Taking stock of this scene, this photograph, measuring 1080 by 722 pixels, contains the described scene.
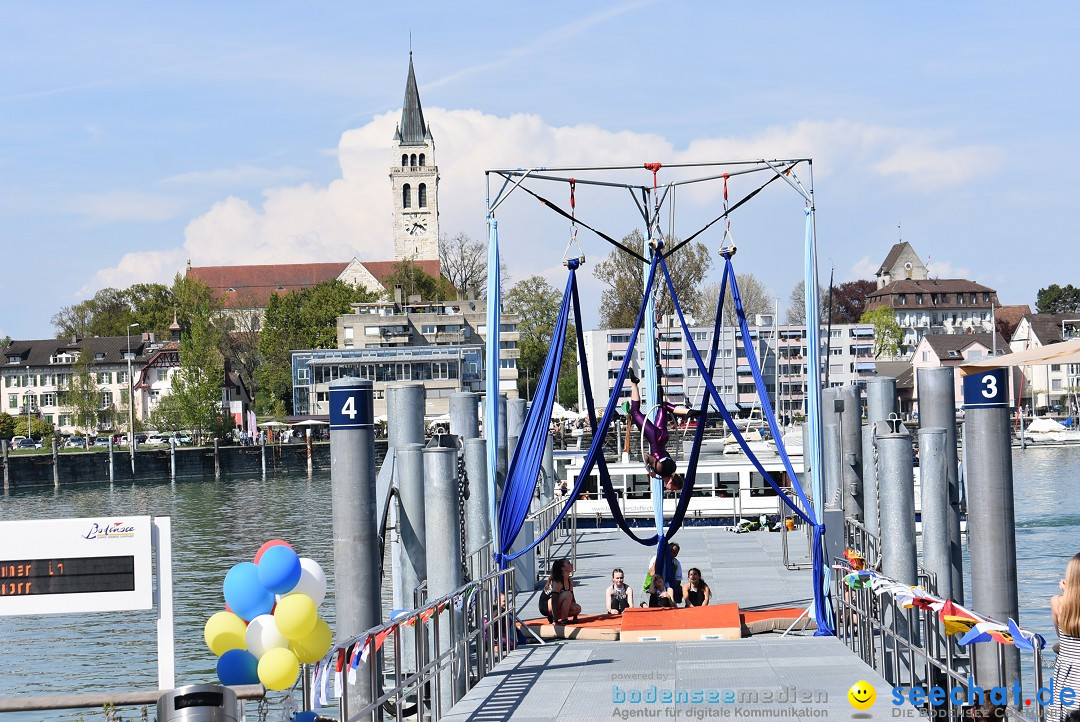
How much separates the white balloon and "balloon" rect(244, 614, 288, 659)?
78 centimetres

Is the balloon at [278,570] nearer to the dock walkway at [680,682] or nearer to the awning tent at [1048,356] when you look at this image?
the dock walkway at [680,682]

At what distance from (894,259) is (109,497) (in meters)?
132

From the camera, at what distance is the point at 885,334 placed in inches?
4943

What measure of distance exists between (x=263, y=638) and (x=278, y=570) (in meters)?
0.73

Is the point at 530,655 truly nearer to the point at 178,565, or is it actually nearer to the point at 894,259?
the point at 178,565

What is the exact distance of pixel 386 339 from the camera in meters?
118

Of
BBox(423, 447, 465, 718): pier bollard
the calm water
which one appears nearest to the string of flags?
BBox(423, 447, 465, 718): pier bollard

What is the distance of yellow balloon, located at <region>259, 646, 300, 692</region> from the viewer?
487 inches

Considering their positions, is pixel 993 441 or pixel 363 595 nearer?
pixel 993 441

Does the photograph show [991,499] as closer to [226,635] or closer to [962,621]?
[962,621]

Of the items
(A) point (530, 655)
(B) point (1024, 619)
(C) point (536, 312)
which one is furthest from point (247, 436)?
(A) point (530, 655)

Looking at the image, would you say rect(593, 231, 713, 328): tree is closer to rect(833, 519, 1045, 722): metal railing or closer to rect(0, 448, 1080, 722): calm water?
rect(0, 448, 1080, 722): calm water

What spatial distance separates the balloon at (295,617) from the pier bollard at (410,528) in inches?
118

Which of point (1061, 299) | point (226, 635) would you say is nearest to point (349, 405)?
point (226, 635)
